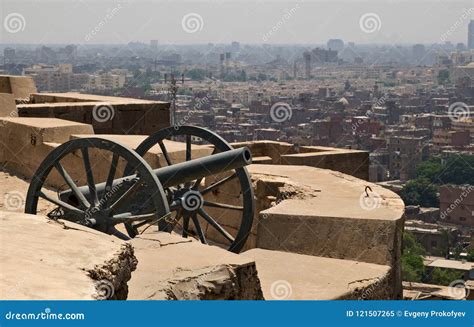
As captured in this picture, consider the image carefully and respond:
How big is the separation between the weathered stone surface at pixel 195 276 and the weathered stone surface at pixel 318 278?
0.45 meters

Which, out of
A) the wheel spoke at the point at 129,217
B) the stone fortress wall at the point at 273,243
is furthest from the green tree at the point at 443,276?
the wheel spoke at the point at 129,217

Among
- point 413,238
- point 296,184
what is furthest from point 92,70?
point 296,184

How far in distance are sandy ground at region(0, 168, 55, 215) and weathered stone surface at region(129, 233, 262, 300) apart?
11.8ft

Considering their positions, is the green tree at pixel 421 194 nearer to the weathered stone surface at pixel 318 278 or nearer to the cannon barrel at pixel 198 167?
the cannon barrel at pixel 198 167

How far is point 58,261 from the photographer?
421 cm

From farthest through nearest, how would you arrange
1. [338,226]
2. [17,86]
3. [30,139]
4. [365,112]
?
[365,112] < [17,86] < [30,139] < [338,226]

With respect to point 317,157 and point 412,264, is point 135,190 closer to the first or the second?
point 317,157

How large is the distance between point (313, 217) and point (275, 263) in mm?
736

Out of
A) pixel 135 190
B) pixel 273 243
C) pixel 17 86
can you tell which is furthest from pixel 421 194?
pixel 135 190

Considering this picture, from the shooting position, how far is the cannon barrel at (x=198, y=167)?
685 cm

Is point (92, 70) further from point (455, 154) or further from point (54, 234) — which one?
point (54, 234)

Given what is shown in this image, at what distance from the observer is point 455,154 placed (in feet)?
212

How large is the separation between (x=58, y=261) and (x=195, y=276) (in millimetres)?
885

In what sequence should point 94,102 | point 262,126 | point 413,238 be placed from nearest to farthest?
point 94,102
point 413,238
point 262,126
